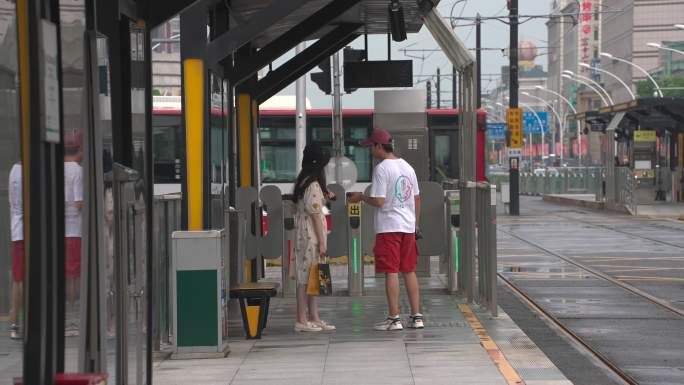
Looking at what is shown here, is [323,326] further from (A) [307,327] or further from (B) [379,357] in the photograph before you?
(B) [379,357]

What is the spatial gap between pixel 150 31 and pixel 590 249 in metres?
18.6

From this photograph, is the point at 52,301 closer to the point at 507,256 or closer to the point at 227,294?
the point at 227,294

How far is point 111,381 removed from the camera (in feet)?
16.7

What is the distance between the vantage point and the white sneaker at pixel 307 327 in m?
12.2

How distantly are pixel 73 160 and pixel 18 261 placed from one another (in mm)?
751

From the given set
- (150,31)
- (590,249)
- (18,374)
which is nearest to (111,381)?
(18,374)

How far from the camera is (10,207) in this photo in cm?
357

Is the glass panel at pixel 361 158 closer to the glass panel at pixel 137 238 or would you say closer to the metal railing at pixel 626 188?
the metal railing at pixel 626 188

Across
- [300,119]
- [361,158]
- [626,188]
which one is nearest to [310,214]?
[300,119]

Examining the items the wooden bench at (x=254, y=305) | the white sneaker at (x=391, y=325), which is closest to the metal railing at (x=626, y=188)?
the white sneaker at (x=391, y=325)

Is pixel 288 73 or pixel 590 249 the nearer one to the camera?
pixel 288 73

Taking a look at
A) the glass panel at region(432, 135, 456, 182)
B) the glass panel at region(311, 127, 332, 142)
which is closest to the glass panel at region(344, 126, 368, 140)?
the glass panel at region(311, 127, 332, 142)

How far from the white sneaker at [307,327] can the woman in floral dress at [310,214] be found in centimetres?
2

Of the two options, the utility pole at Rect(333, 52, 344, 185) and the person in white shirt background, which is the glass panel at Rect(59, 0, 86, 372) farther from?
the utility pole at Rect(333, 52, 344, 185)
